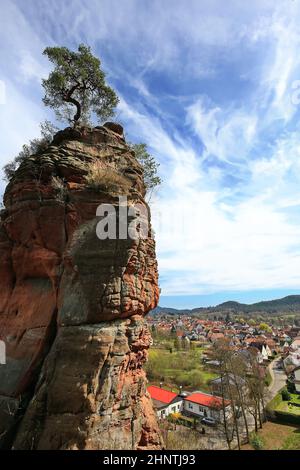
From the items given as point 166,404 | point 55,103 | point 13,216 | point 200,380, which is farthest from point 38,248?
point 200,380

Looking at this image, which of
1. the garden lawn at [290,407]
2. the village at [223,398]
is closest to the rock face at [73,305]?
the village at [223,398]

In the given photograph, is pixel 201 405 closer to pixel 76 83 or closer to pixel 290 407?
pixel 290 407

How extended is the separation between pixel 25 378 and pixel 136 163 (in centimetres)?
911

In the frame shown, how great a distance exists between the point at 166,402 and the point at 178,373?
53.8 ft

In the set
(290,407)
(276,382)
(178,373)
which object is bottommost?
(290,407)

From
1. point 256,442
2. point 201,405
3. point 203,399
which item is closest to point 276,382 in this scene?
point 203,399

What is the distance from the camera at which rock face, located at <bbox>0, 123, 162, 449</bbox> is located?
7.73 metres

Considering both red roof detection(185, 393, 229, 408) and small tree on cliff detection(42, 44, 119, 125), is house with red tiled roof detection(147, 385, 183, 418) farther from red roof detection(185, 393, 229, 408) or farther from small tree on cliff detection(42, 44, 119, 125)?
small tree on cliff detection(42, 44, 119, 125)

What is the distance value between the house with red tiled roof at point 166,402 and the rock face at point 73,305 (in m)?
33.3

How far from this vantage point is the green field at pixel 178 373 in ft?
168

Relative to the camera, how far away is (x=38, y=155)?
37.0 ft

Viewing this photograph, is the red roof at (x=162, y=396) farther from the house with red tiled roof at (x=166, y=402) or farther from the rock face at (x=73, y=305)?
the rock face at (x=73, y=305)

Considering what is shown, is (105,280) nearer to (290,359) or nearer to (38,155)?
(38,155)

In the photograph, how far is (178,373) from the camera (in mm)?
56156
